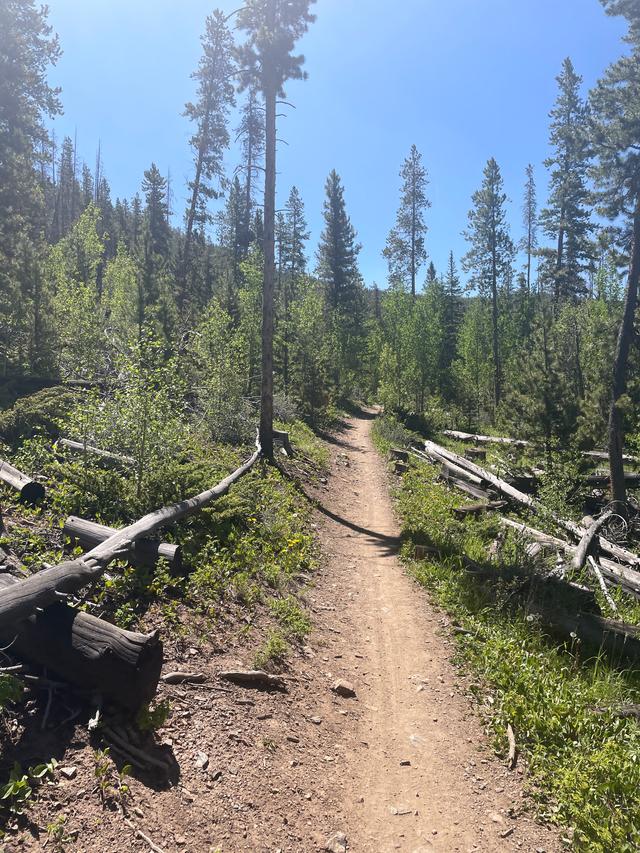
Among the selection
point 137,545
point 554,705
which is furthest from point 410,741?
point 137,545

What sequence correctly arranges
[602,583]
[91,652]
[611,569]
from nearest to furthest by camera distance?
[91,652] → [602,583] → [611,569]

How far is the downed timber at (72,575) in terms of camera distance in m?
4.00

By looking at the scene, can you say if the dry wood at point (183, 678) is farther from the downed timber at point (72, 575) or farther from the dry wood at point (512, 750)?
the dry wood at point (512, 750)

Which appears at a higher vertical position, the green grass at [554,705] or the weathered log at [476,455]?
the weathered log at [476,455]

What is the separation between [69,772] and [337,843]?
78.9 inches

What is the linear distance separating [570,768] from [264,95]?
1586 cm

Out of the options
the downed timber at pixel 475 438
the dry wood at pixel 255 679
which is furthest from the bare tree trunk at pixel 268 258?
the downed timber at pixel 475 438

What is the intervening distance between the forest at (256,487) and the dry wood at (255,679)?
3 cm

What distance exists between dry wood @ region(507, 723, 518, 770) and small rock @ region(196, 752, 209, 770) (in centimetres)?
272

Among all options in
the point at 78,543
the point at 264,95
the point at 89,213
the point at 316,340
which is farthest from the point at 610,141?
the point at 89,213

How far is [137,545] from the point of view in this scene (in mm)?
6434

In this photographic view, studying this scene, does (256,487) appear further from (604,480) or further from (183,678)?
(604,480)

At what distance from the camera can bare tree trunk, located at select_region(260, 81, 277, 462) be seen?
13.7 meters

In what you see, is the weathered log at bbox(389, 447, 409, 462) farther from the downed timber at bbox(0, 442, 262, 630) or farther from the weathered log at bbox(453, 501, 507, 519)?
the downed timber at bbox(0, 442, 262, 630)
